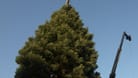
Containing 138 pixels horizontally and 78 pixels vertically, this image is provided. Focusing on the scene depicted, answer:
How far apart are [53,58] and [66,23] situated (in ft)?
9.90

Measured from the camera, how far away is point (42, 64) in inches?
1059

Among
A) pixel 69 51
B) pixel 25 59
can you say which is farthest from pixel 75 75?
pixel 25 59

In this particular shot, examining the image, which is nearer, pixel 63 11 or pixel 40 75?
pixel 40 75

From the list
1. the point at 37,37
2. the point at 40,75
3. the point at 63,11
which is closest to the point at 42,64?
the point at 40,75

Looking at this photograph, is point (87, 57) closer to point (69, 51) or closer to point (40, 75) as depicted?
Result: point (69, 51)

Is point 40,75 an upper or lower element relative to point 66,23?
lower

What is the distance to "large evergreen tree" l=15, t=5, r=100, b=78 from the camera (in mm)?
27102

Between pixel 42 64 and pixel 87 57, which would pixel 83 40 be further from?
pixel 42 64

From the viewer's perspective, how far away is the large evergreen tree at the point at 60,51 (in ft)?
88.9

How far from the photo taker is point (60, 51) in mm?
27812

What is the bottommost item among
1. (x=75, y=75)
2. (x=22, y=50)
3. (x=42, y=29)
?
(x=75, y=75)

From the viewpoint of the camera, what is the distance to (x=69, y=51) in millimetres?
27750

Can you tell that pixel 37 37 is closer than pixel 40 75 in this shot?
No

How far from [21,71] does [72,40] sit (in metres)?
4.18
